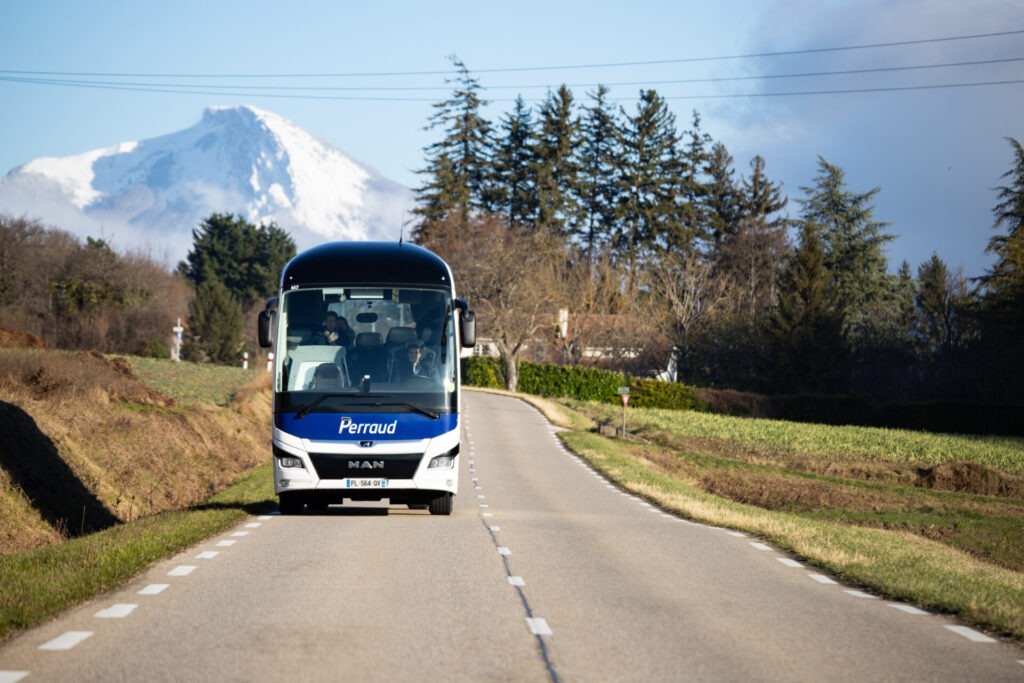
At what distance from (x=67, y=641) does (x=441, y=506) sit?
11.8 m

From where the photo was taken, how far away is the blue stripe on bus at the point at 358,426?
18.5 m

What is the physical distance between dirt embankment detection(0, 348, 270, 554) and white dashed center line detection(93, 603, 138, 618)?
11.0 m

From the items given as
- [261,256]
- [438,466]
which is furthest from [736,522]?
[261,256]

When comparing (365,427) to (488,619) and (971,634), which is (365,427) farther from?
(971,634)

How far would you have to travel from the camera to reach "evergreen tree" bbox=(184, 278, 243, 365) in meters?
104

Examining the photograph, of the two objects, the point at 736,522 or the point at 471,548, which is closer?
the point at 471,548

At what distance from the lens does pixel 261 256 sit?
137 meters

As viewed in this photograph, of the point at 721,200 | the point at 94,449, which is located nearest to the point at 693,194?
the point at 721,200

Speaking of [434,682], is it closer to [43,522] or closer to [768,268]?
[43,522]

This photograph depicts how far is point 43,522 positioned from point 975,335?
230ft

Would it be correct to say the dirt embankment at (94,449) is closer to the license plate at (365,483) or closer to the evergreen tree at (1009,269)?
the license plate at (365,483)

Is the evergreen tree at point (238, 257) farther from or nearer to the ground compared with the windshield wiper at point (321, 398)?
farther from the ground

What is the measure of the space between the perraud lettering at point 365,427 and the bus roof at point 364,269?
2014 mm

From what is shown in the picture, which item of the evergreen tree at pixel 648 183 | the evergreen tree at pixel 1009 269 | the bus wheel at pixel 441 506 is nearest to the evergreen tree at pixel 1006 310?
the evergreen tree at pixel 1009 269
